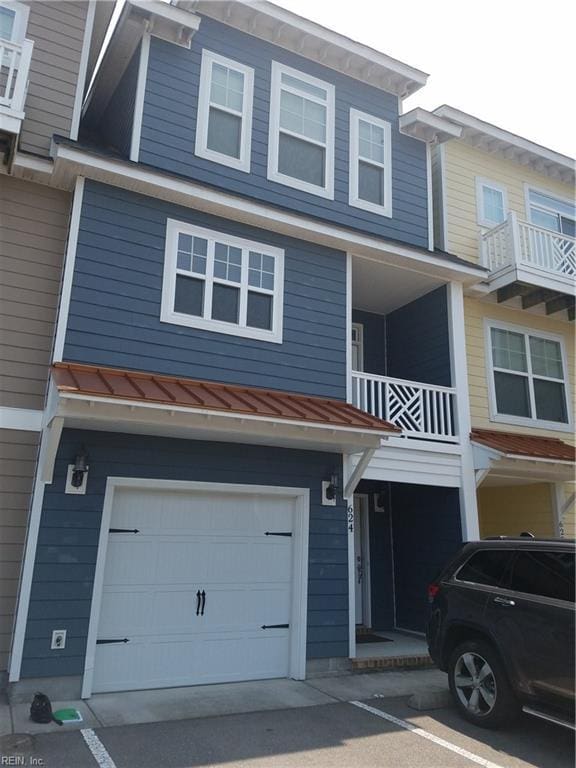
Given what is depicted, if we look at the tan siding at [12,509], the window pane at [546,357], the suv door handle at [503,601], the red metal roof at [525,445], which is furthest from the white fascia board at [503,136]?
the tan siding at [12,509]

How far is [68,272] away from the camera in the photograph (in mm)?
6660

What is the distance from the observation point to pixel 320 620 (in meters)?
7.25

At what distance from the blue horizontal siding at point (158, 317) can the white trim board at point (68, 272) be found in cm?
5

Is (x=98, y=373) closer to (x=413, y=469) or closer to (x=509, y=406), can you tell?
(x=413, y=469)

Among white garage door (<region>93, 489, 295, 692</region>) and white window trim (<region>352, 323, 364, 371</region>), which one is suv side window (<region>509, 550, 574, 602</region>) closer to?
white garage door (<region>93, 489, 295, 692</region>)

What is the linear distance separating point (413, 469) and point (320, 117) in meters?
5.68

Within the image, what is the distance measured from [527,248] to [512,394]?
258 centimetres

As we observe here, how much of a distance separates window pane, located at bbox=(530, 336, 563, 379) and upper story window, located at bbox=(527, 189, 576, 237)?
2563 mm

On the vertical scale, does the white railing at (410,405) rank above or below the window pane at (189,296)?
below

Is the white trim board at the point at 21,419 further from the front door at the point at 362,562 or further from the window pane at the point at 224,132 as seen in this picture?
the front door at the point at 362,562

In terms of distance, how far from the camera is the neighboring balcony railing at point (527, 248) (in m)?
9.83

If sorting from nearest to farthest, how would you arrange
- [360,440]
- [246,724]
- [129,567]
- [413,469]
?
[246,724]
[129,567]
[360,440]
[413,469]

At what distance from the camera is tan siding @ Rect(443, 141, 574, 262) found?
10.6m

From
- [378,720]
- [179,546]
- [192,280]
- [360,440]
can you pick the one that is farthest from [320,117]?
[378,720]
